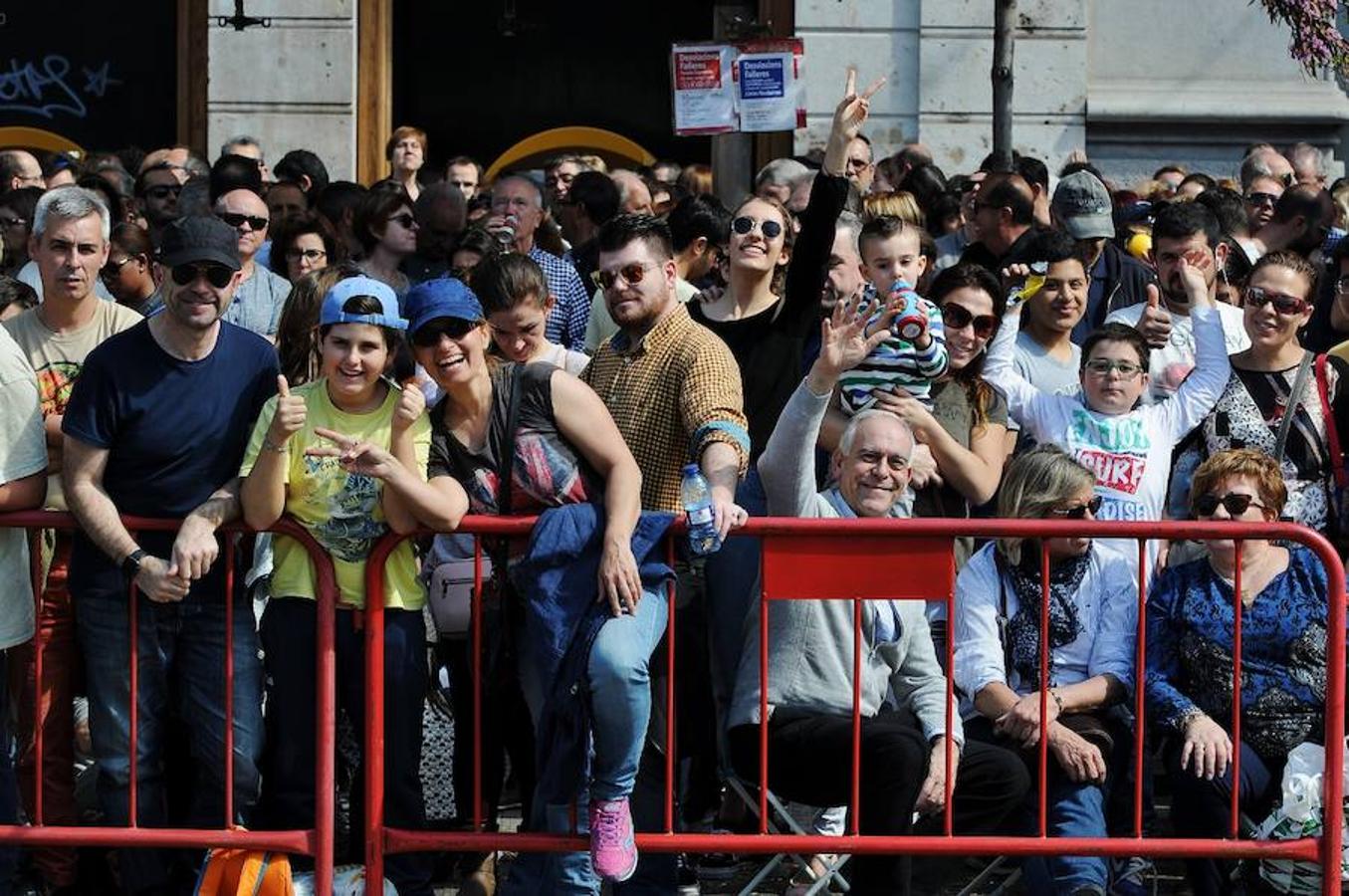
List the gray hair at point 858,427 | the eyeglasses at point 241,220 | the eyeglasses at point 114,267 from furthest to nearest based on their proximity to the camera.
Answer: the eyeglasses at point 241,220 < the eyeglasses at point 114,267 < the gray hair at point 858,427

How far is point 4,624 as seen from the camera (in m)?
6.94

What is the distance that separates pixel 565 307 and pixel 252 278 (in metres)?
1.28

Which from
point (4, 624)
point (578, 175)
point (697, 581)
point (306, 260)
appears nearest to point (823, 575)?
point (697, 581)

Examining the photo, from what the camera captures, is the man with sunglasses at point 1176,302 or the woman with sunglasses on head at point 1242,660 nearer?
the woman with sunglasses on head at point 1242,660

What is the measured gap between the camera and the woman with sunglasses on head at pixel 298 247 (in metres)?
9.83

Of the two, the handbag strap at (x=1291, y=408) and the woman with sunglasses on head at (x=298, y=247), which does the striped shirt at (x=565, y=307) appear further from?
the handbag strap at (x=1291, y=408)

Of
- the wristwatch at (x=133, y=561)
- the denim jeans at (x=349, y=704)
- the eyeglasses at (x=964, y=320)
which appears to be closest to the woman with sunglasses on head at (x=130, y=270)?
the wristwatch at (x=133, y=561)

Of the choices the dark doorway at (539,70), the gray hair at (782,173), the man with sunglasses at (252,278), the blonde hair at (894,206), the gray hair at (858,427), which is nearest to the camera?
the gray hair at (858,427)

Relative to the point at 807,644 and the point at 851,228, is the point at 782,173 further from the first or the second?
the point at 807,644

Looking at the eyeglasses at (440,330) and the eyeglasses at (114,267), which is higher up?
the eyeglasses at (114,267)

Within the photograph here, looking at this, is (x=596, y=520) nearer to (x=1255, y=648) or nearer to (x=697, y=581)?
(x=697, y=581)

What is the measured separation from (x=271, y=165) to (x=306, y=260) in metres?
6.68

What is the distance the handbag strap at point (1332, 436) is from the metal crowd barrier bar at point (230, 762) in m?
3.49

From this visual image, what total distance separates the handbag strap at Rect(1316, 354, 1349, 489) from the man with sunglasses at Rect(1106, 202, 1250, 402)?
62 centimetres
